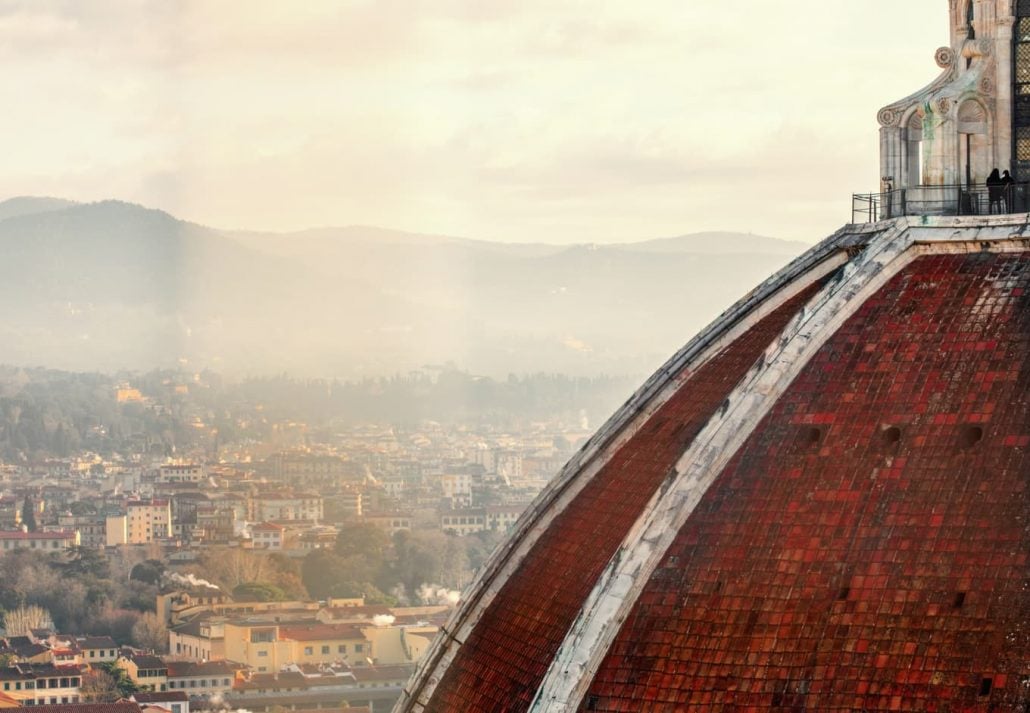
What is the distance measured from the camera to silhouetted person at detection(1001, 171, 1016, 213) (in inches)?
558

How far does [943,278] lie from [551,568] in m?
3.48

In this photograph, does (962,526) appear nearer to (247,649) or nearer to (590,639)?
(590,639)

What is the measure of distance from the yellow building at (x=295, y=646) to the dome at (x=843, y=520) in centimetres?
8792

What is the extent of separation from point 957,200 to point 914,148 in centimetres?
47

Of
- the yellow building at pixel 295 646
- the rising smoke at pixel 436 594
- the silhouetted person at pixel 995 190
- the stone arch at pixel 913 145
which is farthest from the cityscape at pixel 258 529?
Result: the silhouetted person at pixel 995 190

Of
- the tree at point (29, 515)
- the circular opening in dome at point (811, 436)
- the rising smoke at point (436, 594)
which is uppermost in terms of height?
the circular opening in dome at point (811, 436)

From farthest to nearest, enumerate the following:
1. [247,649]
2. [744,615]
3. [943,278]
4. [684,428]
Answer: [247,649]
[684,428]
[943,278]
[744,615]

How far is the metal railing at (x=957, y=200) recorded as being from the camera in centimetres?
1422

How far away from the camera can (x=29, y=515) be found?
155250 mm

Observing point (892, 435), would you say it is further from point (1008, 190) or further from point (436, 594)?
point (436, 594)

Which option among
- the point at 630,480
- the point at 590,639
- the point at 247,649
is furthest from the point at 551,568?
the point at 247,649

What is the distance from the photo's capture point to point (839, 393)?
45.0ft

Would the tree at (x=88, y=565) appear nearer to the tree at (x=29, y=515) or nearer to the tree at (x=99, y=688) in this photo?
the tree at (x=29, y=515)

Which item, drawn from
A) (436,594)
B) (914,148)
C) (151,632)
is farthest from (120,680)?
(914,148)
